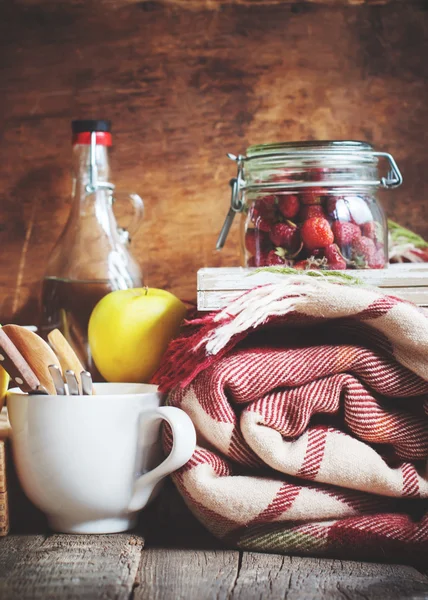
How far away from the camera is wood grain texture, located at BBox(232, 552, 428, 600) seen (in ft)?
1.57

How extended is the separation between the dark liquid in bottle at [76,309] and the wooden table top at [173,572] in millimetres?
255

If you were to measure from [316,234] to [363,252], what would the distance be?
2.0 inches

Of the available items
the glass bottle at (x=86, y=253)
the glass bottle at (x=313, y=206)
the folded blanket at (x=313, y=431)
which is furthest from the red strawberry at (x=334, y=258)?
the glass bottle at (x=86, y=253)

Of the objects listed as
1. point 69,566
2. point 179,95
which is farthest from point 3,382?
point 179,95

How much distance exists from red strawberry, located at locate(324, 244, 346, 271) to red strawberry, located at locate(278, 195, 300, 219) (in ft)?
0.17

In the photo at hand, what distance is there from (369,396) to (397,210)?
0.47 metres


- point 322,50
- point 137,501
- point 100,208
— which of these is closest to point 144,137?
point 100,208

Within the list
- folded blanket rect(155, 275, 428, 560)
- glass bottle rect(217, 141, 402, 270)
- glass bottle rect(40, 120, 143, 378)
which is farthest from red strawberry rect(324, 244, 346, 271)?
glass bottle rect(40, 120, 143, 378)

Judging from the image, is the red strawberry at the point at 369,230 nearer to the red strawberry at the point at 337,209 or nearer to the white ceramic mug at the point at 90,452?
the red strawberry at the point at 337,209

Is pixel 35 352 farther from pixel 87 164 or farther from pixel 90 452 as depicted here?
pixel 87 164

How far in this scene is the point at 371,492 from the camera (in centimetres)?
54

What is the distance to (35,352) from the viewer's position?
1.96ft

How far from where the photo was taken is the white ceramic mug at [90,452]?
1.84 ft

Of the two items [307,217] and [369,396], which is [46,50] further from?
[369,396]
